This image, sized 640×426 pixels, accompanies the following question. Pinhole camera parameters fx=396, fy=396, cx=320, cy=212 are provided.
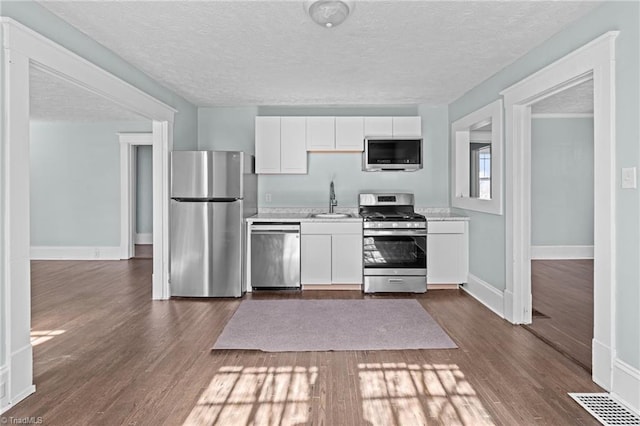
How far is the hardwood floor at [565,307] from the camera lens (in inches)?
119

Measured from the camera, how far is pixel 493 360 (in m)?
2.74

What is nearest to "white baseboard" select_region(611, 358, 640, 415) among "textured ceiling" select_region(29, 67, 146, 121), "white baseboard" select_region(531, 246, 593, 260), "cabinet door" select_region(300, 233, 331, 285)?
"cabinet door" select_region(300, 233, 331, 285)

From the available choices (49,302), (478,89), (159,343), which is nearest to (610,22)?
(478,89)

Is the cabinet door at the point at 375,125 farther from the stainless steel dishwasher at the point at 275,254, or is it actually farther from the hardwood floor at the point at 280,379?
the hardwood floor at the point at 280,379

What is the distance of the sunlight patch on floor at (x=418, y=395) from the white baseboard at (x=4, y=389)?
1893 millimetres

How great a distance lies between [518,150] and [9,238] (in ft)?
12.2

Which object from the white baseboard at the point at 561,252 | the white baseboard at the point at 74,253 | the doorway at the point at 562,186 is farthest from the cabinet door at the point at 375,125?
the white baseboard at the point at 74,253

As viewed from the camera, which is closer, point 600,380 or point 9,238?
point 9,238

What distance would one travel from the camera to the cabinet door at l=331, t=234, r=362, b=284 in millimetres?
4633

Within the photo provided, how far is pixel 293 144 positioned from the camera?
5000 millimetres

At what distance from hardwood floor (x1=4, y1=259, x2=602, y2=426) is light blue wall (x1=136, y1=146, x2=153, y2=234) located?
517 centimetres

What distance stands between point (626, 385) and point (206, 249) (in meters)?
3.69

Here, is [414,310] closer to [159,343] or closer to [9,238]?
[159,343]

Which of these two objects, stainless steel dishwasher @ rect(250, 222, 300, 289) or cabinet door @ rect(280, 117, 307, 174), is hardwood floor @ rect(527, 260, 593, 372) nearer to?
stainless steel dishwasher @ rect(250, 222, 300, 289)
